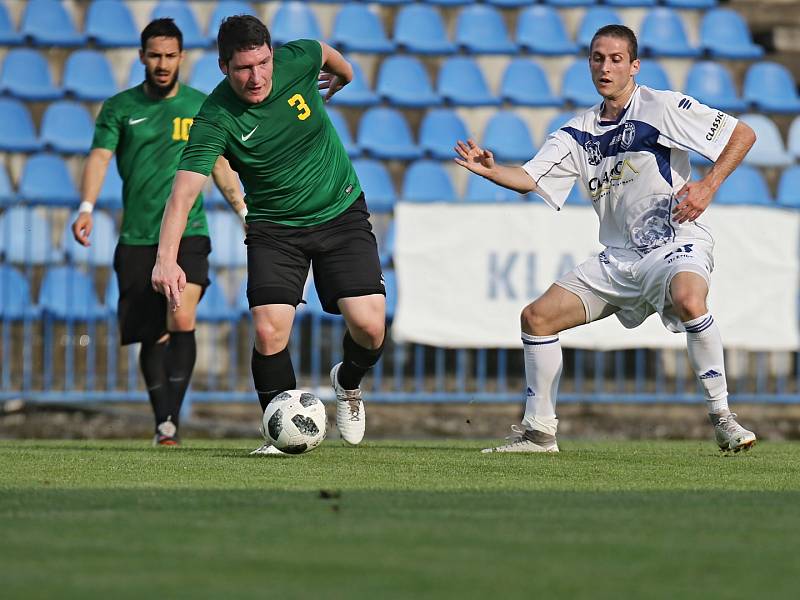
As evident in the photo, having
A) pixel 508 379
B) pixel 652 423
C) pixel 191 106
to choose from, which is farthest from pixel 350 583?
pixel 652 423

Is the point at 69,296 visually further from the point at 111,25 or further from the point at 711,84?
the point at 711,84

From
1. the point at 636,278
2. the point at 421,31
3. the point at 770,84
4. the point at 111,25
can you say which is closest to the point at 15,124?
the point at 111,25

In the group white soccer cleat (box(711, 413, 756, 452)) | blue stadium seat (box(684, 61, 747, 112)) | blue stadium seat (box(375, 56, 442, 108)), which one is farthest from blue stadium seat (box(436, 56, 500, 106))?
white soccer cleat (box(711, 413, 756, 452))

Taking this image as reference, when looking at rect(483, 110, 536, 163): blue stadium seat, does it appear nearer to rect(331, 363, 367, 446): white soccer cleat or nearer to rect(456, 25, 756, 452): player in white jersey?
rect(456, 25, 756, 452): player in white jersey

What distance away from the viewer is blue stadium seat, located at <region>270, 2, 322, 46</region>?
13242 mm

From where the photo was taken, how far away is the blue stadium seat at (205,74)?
1256 cm

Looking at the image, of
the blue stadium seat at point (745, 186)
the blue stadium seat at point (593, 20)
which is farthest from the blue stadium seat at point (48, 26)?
the blue stadium seat at point (745, 186)

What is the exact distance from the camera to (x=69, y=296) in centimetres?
1059

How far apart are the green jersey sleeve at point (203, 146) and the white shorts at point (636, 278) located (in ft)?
6.26

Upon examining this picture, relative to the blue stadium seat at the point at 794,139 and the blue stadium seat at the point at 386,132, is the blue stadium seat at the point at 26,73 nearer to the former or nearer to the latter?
the blue stadium seat at the point at 386,132

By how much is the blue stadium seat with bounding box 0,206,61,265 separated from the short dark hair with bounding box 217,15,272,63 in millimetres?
5027

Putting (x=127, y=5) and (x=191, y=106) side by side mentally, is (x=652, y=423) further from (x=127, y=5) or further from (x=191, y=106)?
(x=127, y=5)

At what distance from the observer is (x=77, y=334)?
10617 millimetres

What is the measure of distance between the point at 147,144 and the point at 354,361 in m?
1.94
